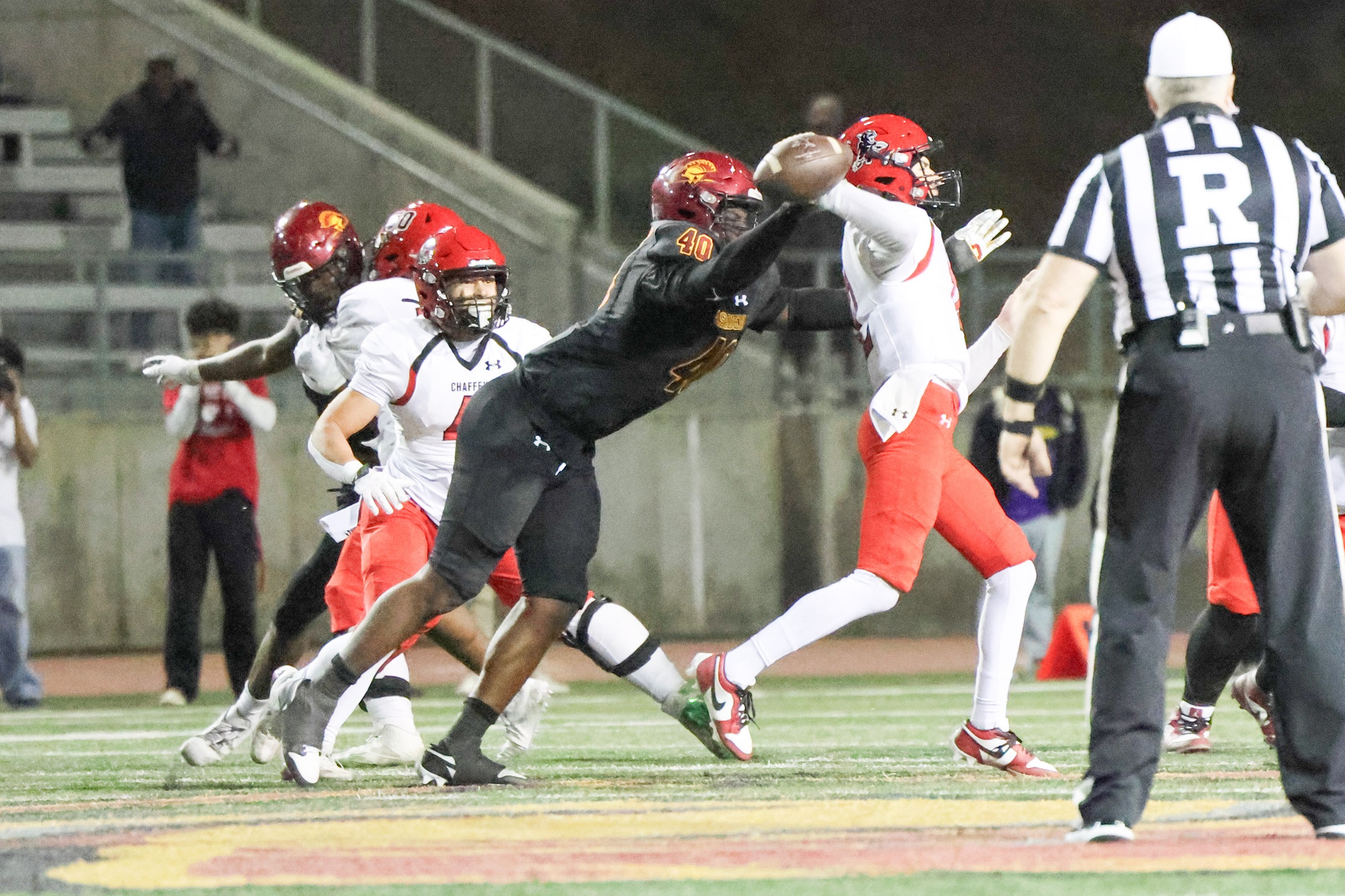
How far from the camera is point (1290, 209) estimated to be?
5152mm

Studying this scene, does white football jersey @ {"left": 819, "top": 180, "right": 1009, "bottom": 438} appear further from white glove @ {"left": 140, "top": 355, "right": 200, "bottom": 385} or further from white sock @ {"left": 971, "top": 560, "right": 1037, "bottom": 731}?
white glove @ {"left": 140, "top": 355, "right": 200, "bottom": 385}

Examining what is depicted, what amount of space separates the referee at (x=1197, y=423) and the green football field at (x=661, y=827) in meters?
0.27

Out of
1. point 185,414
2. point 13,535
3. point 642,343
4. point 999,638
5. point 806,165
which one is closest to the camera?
point 806,165

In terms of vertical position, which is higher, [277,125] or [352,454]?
[277,125]

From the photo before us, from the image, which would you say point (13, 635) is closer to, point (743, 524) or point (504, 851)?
point (743, 524)

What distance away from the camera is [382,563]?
7273mm

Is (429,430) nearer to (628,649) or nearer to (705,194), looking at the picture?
(628,649)

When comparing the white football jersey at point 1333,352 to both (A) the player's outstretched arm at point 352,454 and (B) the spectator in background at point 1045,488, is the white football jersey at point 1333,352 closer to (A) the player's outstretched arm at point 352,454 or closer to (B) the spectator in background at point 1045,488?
(A) the player's outstretched arm at point 352,454

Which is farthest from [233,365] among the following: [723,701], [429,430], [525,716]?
[723,701]

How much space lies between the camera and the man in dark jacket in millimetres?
16828

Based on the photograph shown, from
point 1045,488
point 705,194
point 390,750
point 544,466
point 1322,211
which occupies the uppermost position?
point 705,194

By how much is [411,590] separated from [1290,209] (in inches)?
111

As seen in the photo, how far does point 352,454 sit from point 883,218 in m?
2.06

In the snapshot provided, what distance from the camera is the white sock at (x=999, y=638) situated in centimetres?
707
